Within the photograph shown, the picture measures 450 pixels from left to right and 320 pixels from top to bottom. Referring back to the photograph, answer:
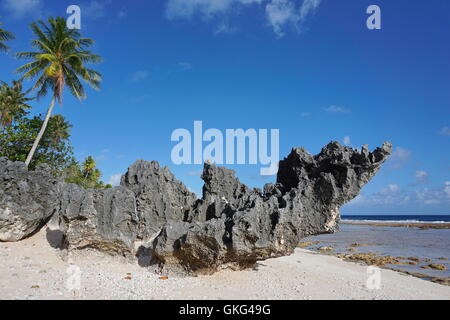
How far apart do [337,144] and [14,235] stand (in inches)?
543

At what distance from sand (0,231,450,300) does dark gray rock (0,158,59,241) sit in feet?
2.64

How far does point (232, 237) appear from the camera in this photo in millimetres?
9586

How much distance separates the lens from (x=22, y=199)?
43.0 ft

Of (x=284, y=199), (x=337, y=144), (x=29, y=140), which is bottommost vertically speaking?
(x=284, y=199)

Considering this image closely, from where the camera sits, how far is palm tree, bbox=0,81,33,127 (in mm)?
31528

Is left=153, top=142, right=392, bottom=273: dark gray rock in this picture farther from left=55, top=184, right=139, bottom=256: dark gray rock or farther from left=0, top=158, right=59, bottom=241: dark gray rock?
left=0, top=158, right=59, bottom=241: dark gray rock

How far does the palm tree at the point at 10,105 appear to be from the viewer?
31528 mm

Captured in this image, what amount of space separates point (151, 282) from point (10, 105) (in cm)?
3212

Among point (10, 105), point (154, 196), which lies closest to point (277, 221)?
point (154, 196)

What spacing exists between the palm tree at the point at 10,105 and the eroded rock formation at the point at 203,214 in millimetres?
22135
